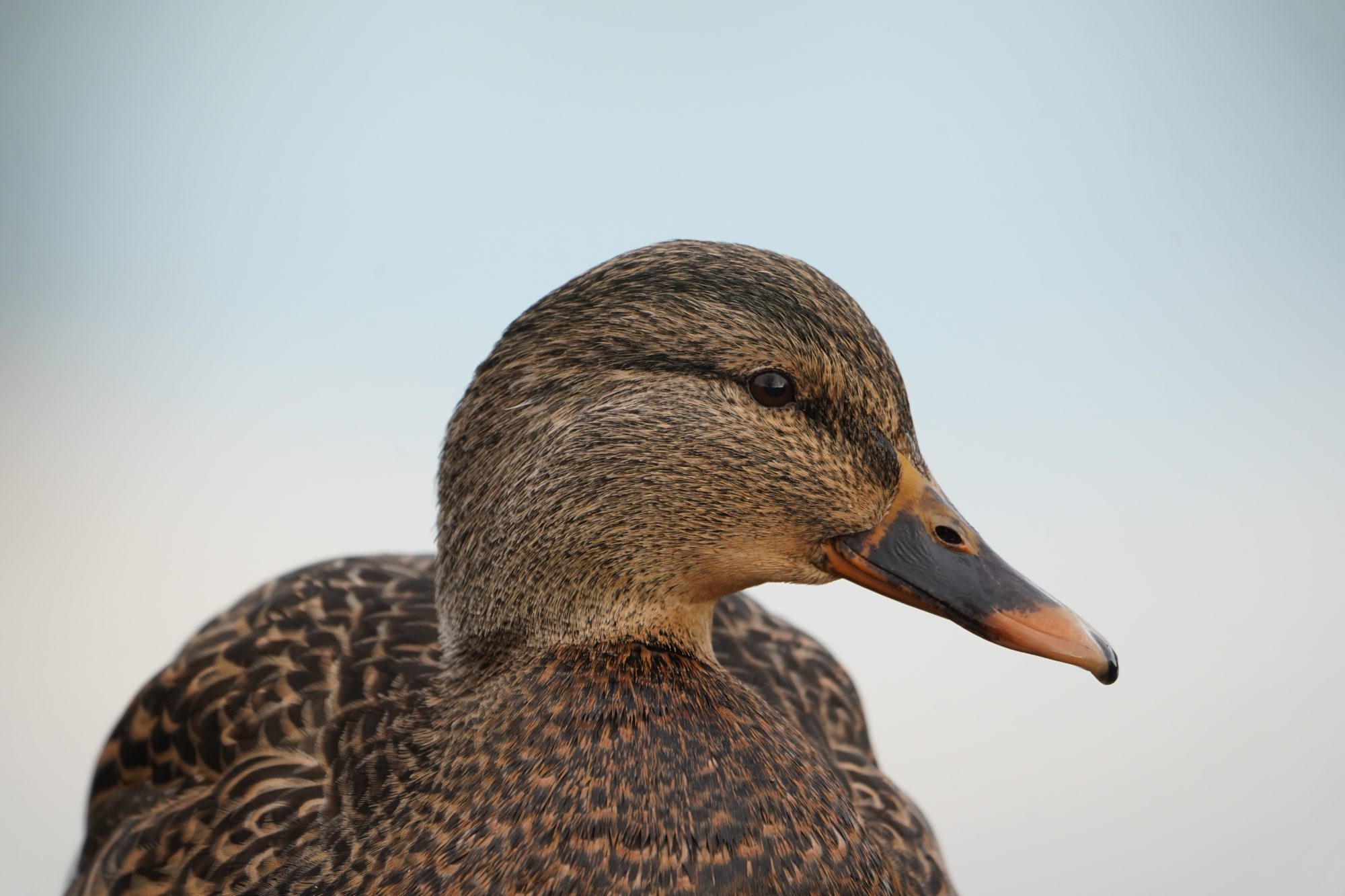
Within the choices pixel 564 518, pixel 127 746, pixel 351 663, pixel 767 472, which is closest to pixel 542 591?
pixel 564 518

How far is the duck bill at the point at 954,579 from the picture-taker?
4.16 ft

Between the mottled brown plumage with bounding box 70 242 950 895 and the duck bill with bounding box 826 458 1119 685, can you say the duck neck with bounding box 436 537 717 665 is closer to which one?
the mottled brown plumage with bounding box 70 242 950 895

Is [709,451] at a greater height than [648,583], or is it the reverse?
[709,451]

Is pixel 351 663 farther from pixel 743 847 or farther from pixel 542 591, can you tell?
pixel 743 847

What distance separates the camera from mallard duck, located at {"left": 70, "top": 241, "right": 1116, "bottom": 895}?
4.22 ft

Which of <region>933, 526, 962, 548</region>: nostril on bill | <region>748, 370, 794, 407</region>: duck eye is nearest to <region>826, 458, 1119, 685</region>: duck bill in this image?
<region>933, 526, 962, 548</region>: nostril on bill

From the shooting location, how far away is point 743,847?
1.28m

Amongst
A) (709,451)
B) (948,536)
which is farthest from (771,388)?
(948,536)

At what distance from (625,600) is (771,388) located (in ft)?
0.83

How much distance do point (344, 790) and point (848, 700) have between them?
0.73 metres

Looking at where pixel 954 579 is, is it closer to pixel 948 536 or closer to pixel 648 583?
pixel 948 536

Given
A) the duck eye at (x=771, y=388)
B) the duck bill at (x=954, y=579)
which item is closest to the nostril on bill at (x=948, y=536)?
the duck bill at (x=954, y=579)

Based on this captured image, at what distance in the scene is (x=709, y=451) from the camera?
1.31 meters

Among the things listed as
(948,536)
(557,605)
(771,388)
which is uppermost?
(771,388)
